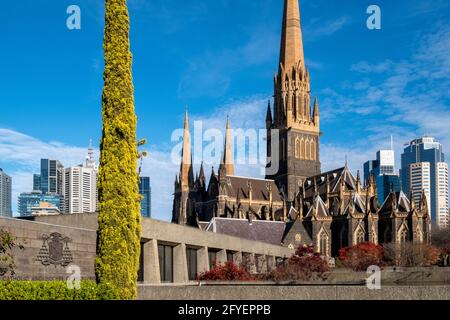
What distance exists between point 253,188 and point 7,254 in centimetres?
8852

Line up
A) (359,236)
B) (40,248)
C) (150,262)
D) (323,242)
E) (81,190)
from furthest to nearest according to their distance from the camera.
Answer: (81,190)
(323,242)
(359,236)
(150,262)
(40,248)

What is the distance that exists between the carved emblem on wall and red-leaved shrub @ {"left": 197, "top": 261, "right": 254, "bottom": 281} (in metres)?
17.2

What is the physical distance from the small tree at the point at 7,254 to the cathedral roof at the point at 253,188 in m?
83.9

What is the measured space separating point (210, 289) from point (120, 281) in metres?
3.82

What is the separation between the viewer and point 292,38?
376ft

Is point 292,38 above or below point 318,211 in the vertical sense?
above

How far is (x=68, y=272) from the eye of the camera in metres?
25.5

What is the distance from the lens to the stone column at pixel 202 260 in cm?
4434

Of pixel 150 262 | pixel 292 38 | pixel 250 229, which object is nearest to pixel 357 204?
pixel 250 229

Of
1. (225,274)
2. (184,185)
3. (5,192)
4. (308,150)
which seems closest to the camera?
(225,274)

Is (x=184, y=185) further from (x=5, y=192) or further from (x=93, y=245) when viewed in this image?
(x=93, y=245)

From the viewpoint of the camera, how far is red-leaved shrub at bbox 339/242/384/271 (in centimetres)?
7055
